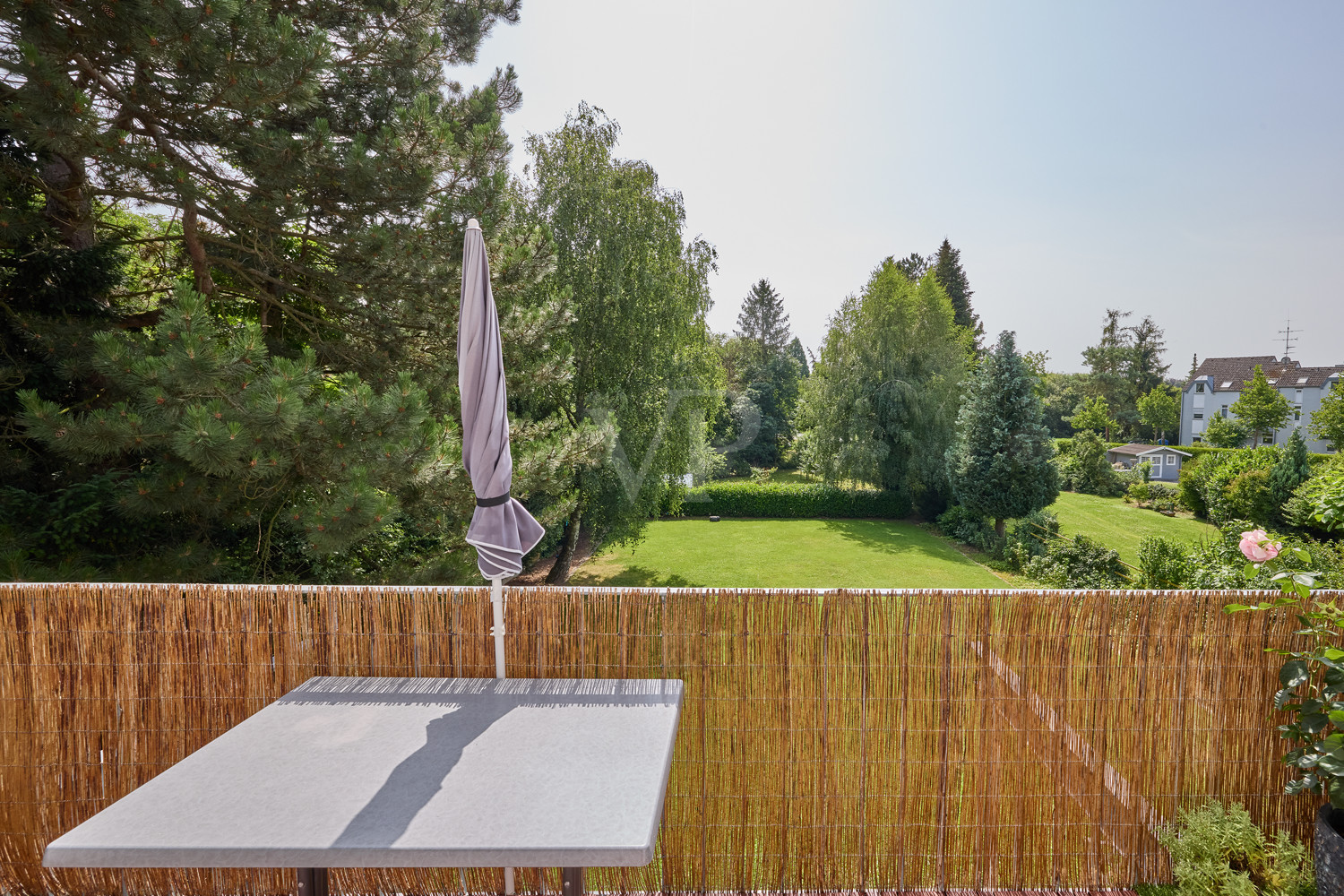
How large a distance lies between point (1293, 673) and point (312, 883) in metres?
3.69

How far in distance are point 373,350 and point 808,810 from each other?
5.42 m

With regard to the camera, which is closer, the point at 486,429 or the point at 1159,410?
the point at 486,429

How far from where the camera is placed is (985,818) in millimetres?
2467

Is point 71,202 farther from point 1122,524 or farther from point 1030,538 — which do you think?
point 1122,524

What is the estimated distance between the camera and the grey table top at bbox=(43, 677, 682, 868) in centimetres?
130

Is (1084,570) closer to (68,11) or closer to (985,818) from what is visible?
Answer: (985,818)

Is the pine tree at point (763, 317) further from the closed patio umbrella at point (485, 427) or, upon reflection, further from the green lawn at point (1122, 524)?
the closed patio umbrella at point (485, 427)

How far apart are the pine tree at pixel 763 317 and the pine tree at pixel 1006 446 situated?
101 feet

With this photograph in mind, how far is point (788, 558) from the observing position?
13.4 meters

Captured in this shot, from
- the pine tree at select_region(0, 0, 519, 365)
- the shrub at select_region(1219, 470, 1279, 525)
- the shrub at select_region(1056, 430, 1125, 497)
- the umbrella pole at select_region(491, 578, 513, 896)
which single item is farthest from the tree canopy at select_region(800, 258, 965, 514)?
the umbrella pole at select_region(491, 578, 513, 896)

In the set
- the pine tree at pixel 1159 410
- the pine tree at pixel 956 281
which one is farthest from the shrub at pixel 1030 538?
the pine tree at pixel 956 281

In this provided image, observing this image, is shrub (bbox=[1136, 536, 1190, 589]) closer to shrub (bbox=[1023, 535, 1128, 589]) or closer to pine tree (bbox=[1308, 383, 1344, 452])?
shrub (bbox=[1023, 535, 1128, 589])

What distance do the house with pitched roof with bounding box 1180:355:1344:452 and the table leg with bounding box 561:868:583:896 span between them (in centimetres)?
2903

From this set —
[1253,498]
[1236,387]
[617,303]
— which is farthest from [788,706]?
[1236,387]
